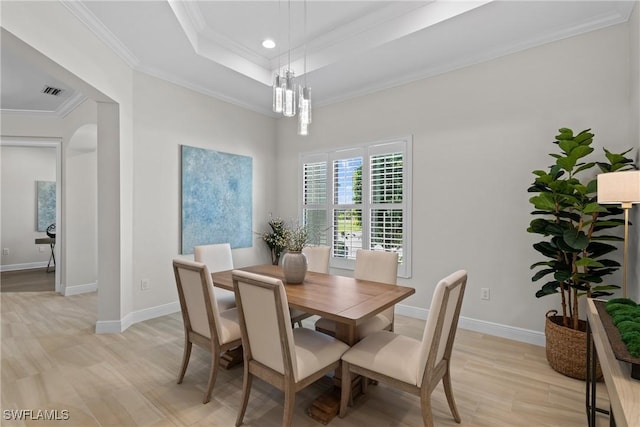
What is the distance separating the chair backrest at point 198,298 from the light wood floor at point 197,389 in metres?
0.47

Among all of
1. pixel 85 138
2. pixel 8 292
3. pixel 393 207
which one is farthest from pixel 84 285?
pixel 393 207

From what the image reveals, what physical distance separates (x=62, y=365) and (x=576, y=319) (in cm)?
424

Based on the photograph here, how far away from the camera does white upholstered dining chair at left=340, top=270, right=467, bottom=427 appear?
160 cm

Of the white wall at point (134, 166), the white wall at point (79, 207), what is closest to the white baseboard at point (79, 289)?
the white wall at point (79, 207)

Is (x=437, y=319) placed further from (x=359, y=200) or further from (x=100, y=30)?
(x=100, y=30)

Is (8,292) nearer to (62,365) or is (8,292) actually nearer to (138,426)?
(62,365)

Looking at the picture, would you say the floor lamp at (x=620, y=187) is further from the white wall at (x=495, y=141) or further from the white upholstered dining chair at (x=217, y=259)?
the white upholstered dining chair at (x=217, y=259)

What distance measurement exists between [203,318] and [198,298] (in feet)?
0.50

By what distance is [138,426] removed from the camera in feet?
6.14

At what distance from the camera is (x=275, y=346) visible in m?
1.70

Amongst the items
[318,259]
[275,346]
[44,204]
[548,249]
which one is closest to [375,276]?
[318,259]

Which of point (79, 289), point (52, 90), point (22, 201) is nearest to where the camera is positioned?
point (52, 90)

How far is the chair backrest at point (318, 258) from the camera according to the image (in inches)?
125

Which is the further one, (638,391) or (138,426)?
(138,426)
